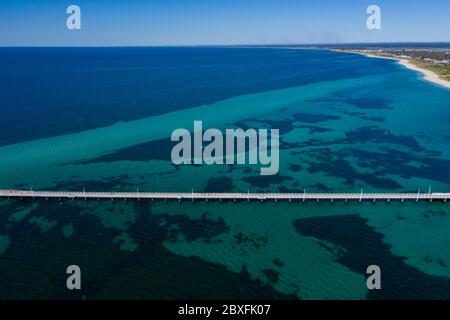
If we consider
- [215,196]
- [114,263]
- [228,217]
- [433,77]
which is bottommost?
[114,263]

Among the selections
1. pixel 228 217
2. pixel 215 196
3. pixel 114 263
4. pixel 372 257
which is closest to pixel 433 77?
pixel 372 257

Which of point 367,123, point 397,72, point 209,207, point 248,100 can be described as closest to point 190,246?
point 209,207

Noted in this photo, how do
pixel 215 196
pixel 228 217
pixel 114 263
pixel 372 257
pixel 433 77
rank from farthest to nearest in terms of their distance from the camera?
pixel 433 77, pixel 215 196, pixel 228 217, pixel 372 257, pixel 114 263

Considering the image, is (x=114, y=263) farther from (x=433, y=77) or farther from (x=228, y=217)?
(x=433, y=77)

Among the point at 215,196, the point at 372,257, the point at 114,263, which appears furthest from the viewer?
the point at 215,196

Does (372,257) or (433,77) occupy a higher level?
(433,77)

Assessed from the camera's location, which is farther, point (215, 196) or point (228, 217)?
point (215, 196)

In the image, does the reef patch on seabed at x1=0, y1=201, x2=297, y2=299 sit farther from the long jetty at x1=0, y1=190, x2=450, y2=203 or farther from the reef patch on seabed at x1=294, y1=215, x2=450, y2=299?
the reef patch on seabed at x1=294, y1=215, x2=450, y2=299

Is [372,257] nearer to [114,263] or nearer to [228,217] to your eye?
[228,217]
